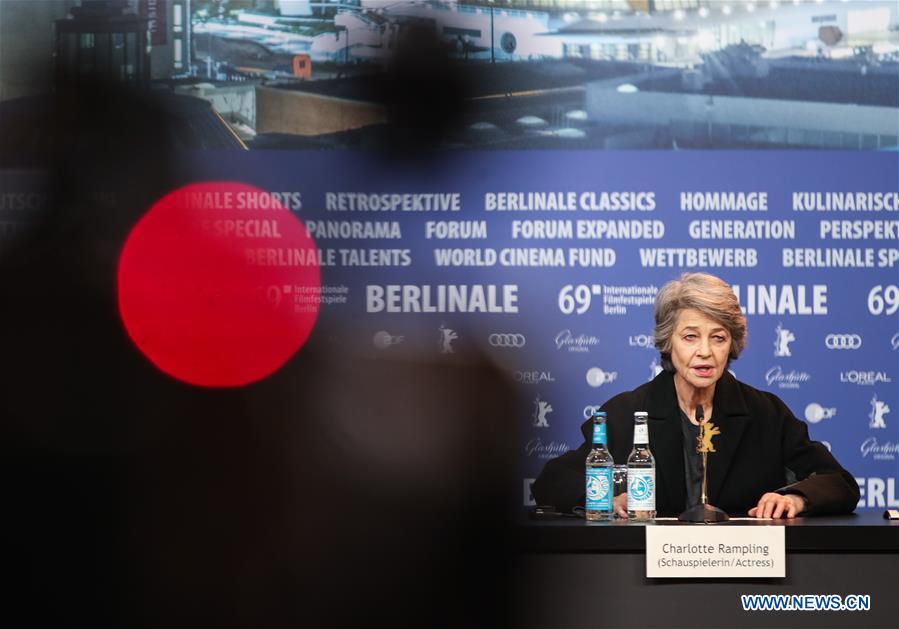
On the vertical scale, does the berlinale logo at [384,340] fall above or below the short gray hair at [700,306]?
below

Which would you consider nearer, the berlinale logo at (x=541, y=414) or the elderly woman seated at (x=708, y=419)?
the elderly woman seated at (x=708, y=419)

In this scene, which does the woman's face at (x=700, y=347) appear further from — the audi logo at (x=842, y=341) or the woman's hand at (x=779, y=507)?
the audi logo at (x=842, y=341)

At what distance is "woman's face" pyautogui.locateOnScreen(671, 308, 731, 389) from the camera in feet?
8.91

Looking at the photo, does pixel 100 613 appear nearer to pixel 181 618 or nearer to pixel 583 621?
pixel 181 618

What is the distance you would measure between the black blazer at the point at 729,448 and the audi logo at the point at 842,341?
5.51 feet

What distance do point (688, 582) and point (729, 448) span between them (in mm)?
830

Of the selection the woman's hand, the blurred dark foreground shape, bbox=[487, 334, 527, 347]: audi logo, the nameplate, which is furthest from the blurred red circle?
the blurred dark foreground shape

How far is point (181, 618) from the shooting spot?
1075 mm

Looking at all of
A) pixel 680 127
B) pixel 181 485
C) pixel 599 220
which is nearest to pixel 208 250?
pixel 599 220

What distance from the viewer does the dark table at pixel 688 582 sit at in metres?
1.91

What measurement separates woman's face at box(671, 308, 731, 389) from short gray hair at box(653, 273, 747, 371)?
0.01 m

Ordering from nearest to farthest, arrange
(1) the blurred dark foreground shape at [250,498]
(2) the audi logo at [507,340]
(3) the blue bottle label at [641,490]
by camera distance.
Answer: (1) the blurred dark foreground shape at [250,498]
(3) the blue bottle label at [641,490]
(2) the audi logo at [507,340]

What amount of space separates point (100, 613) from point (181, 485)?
5.5 inches

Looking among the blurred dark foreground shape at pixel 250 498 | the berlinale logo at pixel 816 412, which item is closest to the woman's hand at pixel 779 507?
the blurred dark foreground shape at pixel 250 498
